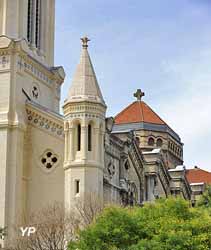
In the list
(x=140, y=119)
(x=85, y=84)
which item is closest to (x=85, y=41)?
(x=85, y=84)

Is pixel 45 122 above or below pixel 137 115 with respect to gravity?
below

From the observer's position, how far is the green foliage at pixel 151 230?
27547mm

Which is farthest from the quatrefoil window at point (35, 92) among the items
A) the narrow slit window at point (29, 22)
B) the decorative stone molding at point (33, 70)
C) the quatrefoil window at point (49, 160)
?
the quatrefoil window at point (49, 160)

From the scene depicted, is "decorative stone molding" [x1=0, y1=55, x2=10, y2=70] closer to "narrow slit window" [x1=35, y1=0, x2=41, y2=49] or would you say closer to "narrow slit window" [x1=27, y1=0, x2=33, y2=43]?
"narrow slit window" [x1=27, y1=0, x2=33, y2=43]

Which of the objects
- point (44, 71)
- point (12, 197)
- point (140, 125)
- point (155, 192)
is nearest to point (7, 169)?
point (12, 197)

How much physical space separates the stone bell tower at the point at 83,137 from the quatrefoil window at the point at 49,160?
6.76 feet

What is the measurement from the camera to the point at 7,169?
39750mm

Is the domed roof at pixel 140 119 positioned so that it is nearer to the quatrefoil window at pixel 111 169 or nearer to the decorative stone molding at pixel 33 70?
the decorative stone molding at pixel 33 70

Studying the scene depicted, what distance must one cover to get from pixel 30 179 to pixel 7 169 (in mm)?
1677

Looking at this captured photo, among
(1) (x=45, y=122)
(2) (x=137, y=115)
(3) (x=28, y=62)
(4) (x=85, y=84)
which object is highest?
(2) (x=137, y=115)

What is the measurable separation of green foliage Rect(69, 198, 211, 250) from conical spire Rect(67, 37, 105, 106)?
1034cm

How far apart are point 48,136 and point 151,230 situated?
531 inches

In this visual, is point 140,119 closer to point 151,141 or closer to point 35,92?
point 151,141

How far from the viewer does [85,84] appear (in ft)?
129
